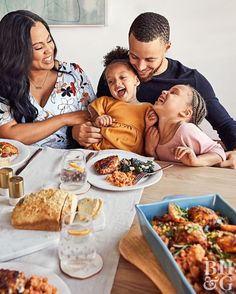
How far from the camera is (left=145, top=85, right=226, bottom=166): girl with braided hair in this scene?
1.50 m

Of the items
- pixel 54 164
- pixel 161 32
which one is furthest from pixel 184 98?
pixel 54 164

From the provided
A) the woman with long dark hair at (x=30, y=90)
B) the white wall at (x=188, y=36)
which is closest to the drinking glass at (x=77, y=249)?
the woman with long dark hair at (x=30, y=90)

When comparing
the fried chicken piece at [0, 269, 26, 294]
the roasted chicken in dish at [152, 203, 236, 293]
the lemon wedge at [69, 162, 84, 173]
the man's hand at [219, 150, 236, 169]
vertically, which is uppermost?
the roasted chicken in dish at [152, 203, 236, 293]

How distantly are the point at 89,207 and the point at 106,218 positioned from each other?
A: 0.06 m

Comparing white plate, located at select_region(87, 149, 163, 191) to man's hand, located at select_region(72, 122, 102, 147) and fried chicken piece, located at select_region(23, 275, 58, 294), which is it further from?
fried chicken piece, located at select_region(23, 275, 58, 294)

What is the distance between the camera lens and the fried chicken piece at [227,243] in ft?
2.65

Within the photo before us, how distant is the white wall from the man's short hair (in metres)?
1.39

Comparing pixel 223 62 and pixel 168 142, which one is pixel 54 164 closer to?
pixel 168 142

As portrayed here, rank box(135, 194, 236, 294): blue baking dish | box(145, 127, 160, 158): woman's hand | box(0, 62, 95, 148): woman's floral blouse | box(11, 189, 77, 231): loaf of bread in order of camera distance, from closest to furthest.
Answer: box(135, 194, 236, 294): blue baking dish < box(11, 189, 77, 231): loaf of bread < box(145, 127, 160, 158): woman's hand < box(0, 62, 95, 148): woman's floral blouse

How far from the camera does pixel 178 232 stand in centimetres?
85

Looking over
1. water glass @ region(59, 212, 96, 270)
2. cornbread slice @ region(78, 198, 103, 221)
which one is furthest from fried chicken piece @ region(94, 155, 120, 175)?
water glass @ region(59, 212, 96, 270)

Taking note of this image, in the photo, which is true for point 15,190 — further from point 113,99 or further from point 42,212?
point 113,99

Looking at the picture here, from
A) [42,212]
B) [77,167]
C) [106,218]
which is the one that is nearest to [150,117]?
[77,167]

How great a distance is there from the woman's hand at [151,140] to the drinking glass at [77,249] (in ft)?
2.71
